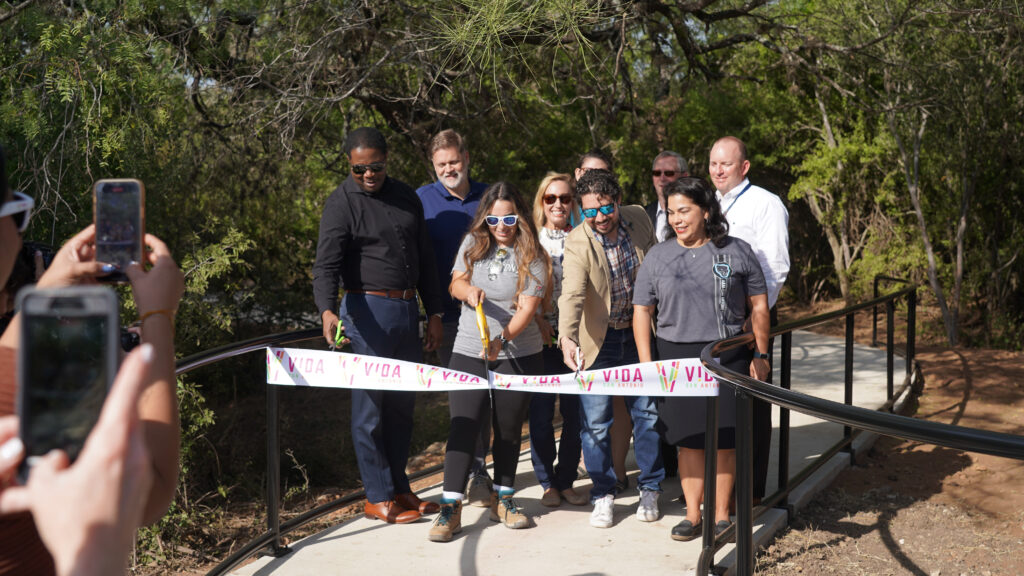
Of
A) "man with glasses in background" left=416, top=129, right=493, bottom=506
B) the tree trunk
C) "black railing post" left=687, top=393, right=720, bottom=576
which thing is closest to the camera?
"black railing post" left=687, top=393, right=720, bottom=576

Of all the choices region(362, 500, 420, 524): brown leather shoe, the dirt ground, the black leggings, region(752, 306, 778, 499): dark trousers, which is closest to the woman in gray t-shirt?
region(752, 306, 778, 499): dark trousers

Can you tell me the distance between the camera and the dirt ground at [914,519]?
14.8ft

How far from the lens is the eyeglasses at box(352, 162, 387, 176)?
4410mm

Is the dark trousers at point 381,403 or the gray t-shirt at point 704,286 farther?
the dark trousers at point 381,403

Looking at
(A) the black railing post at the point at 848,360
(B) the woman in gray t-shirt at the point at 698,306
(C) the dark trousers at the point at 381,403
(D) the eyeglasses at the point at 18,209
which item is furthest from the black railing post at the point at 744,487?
(A) the black railing post at the point at 848,360

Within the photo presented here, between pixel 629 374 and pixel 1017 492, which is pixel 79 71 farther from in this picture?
pixel 1017 492

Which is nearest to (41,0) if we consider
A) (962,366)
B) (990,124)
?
(962,366)

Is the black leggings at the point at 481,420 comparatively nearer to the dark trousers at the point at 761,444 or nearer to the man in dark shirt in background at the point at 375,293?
the man in dark shirt in background at the point at 375,293

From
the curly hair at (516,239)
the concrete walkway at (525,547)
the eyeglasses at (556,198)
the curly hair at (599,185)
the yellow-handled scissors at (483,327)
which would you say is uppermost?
the curly hair at (599,185)

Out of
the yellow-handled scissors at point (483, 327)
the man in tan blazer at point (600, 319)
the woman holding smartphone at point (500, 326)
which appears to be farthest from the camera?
the man in tan blazer at point (600, 319)

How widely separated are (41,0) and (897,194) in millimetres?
11633

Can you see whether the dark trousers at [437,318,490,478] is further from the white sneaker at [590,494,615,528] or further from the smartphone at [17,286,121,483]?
the smartphone at [17,286,121,483]

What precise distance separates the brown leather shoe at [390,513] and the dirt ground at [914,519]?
175cm

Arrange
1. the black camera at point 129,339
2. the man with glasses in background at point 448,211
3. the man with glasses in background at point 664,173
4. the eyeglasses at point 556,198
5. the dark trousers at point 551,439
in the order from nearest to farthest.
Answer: the black camera at point 129,339 → the dark trousers at point 551,439 → the eyeglasses at point 556,198 → the man with glasses in background at point 448,211 → the man with glasses in background at point 664,173
